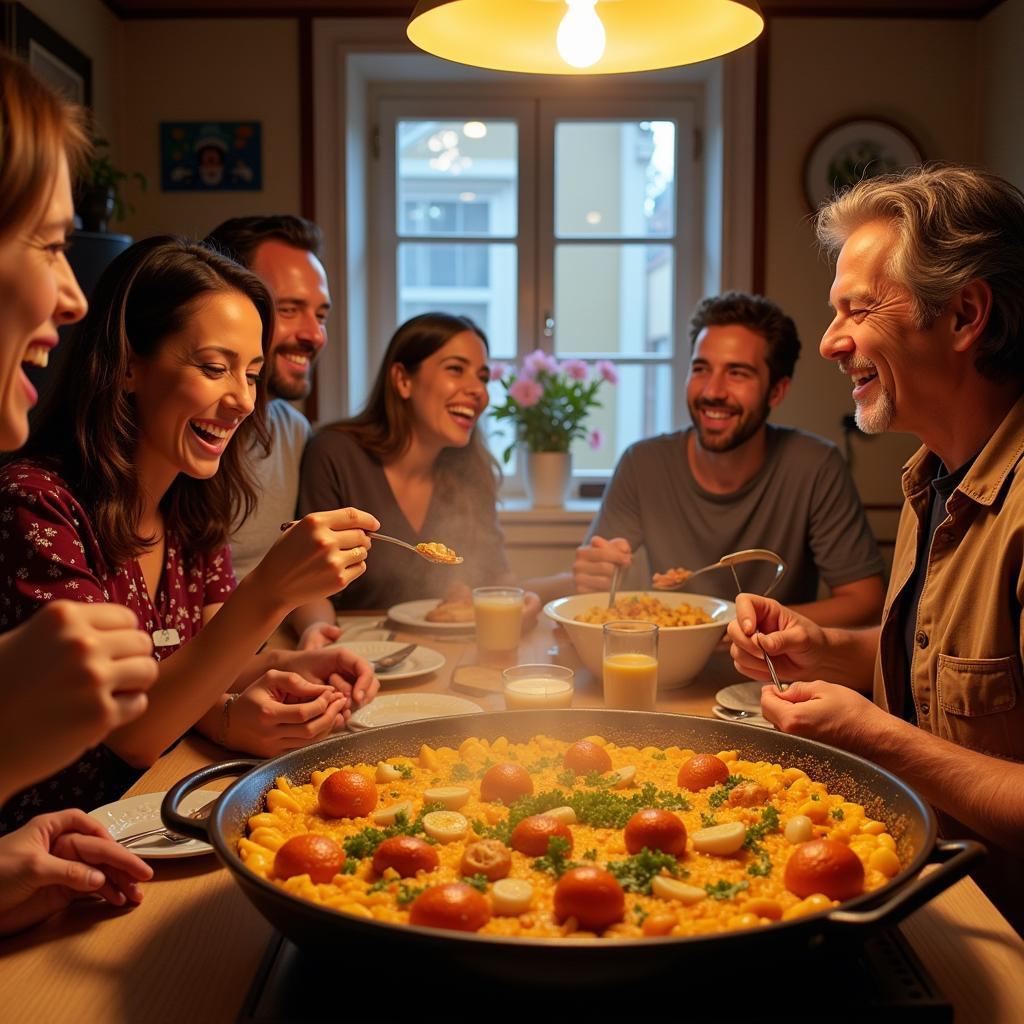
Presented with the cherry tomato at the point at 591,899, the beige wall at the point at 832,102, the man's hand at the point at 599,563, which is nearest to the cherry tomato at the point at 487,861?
the cherry tomato at the point at 591,899

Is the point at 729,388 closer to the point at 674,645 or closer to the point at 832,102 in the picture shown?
the point at 674,645

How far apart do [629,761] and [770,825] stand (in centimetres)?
25

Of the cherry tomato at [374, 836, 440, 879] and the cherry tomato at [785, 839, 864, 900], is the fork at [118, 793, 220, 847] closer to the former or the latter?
the cherry tomato at [374, 836, 440, 879]

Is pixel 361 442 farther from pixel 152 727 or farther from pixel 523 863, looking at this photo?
pixel 523 863

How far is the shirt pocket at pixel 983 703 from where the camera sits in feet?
4.98

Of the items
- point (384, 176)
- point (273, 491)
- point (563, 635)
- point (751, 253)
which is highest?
point (384, 176)

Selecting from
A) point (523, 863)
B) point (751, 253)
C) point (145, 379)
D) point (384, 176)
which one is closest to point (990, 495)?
point (523, 863)

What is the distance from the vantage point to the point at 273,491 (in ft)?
9.57

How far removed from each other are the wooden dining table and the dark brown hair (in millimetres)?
2119

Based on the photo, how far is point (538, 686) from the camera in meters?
1.65

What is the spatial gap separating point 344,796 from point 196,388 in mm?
839

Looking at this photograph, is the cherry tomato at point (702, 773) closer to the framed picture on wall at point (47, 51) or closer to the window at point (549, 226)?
the framed picture on wall at point (47, 51)

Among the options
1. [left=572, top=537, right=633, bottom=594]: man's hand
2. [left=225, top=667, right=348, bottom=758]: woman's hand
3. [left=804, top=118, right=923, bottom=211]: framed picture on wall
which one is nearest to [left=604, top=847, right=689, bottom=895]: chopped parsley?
[left=225, top=667, right=348, bottom=758]: woman's hand

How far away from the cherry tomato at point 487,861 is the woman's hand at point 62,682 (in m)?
0.42
